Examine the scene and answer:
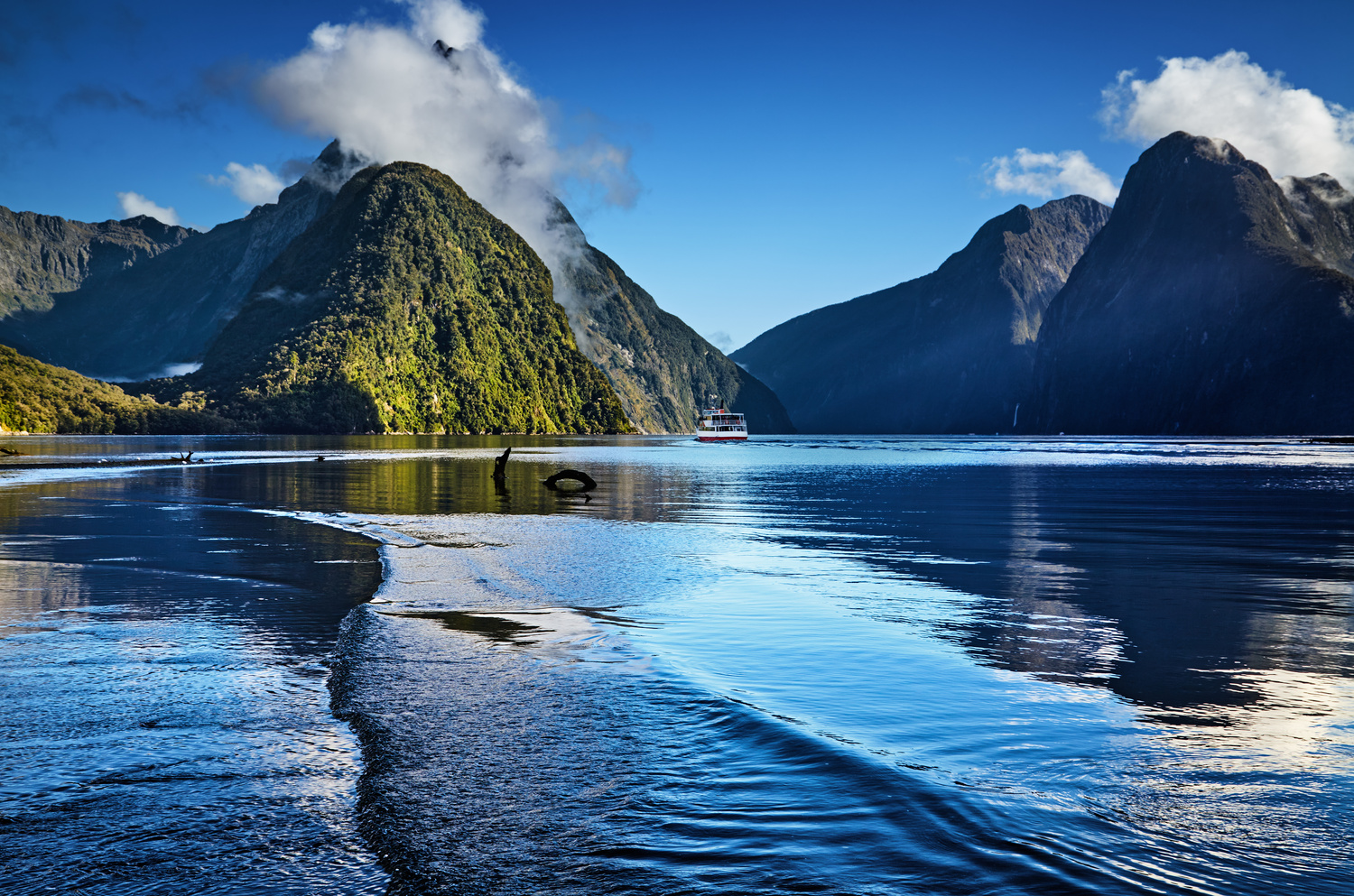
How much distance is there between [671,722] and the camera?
30.5 feet

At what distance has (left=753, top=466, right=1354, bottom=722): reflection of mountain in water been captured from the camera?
12375mm

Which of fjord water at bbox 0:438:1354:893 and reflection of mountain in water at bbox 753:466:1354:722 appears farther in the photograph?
reflection of mountain in water at bbox 753:466:1354:722

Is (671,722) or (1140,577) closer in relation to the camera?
(671,722)

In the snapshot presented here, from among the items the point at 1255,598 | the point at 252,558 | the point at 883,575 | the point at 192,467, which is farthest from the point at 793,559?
the point at 192,467

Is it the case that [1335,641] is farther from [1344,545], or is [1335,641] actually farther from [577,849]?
[1344,545]

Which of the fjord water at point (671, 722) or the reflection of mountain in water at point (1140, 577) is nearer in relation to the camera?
the fjord water at point (671, 722)

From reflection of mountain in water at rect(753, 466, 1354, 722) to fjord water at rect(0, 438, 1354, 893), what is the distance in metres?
0.13

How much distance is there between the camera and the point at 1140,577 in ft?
67.7

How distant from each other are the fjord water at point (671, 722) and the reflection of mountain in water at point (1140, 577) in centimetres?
13

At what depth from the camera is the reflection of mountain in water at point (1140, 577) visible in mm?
12375

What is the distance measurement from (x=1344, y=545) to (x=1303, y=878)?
85.3 feet

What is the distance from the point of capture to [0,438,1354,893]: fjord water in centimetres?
606

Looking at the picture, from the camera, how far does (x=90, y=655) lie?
11.7 meters

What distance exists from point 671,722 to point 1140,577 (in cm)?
1555
